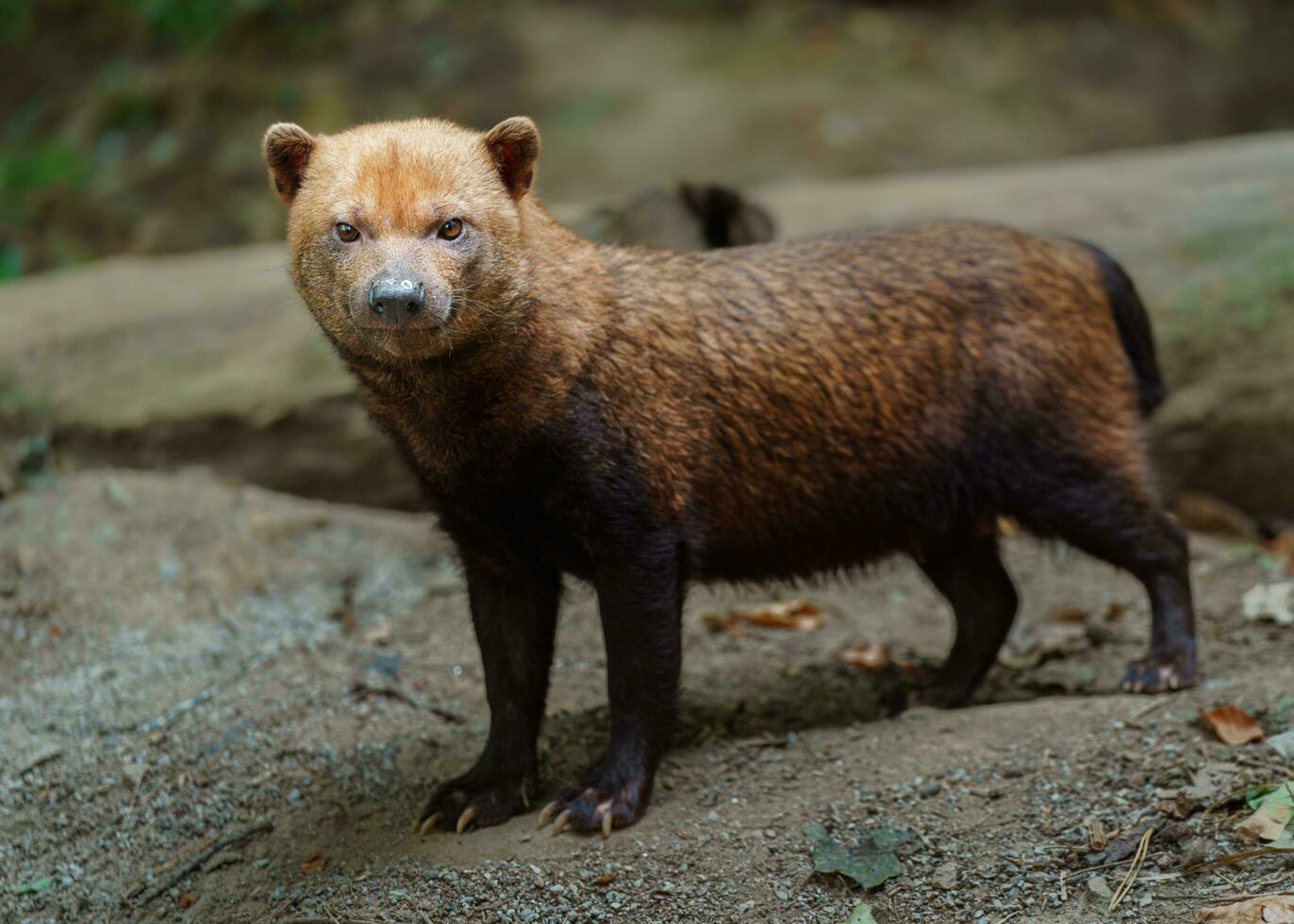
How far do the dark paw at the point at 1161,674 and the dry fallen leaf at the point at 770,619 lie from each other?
1.59 m

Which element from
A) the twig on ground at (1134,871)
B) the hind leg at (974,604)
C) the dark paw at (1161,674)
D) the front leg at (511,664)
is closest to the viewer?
the twig on ground at (1134,871)

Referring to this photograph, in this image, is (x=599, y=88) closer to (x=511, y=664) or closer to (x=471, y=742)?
(x=471, y=742)

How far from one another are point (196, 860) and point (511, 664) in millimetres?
1188

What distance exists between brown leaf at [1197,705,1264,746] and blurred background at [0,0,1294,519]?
12.0 ft

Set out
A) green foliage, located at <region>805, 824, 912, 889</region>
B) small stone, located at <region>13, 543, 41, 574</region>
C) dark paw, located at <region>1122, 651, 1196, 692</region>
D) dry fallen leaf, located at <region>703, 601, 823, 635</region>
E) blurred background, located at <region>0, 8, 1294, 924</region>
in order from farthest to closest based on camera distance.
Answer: dry fallen leaf, located at <region>703, 601, 823, 635</region>, small stone, located at <region>13, 543, 41, 574</region>, dark paw, located at <region>1122, 651, 1196, 692</region>, blurred background, located at <region>0, 8, 1294, 924</region>, green foliage, located at <region>805, 824, 912, 889</region>

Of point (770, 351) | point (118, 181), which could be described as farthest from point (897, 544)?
point (118, 181)

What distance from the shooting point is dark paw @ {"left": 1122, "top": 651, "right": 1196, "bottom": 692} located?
5.02 m

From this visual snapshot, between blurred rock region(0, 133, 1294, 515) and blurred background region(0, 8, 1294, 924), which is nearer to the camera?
blurred background region(0, 8, 1294, 924)

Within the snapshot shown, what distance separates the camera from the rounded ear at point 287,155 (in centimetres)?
422

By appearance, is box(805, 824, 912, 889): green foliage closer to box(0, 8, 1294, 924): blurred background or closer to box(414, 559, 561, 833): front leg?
box(0, 8, 1294, 924): blurred background

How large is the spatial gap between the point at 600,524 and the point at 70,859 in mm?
2042

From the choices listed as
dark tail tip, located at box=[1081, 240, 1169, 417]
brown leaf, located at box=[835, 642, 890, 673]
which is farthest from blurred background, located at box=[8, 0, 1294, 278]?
dark tail tip, located at box=[1081, 240, 1169, 417]

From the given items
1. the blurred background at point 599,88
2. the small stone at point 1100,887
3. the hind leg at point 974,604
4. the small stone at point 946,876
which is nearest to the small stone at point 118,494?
the hind leg at point 974,604

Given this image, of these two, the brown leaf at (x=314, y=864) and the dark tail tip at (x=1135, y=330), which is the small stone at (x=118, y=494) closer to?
the brown leaf at (x=314, y=864)
